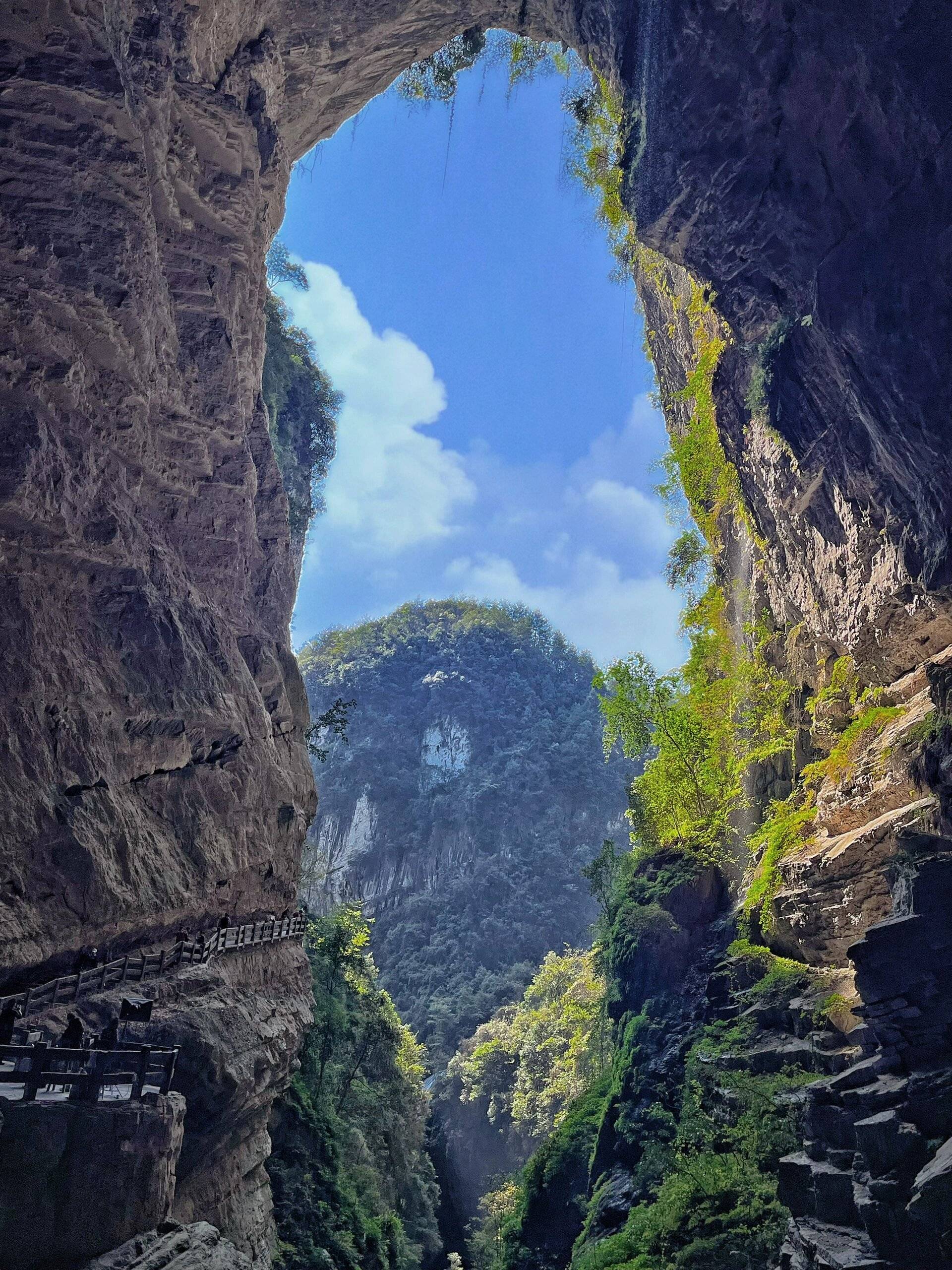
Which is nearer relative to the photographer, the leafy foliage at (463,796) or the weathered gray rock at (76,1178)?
the weathered gray rock at (76,1178)

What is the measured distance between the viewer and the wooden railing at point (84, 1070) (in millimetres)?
7586

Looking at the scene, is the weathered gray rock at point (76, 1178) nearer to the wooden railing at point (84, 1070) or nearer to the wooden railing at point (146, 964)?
the wooden railing at point (84, 1070)

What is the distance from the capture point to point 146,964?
12.1 m

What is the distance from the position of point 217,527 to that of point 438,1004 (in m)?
54.1

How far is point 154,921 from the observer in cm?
1270

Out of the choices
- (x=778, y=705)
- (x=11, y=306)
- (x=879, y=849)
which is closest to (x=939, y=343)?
(x=879, y=849)

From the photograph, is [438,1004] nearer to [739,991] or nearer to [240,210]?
[739,991]

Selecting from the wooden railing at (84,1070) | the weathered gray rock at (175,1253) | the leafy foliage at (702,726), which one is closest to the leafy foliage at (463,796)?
the leafy foliage at (702,726)

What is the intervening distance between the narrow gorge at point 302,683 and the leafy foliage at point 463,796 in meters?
44.7

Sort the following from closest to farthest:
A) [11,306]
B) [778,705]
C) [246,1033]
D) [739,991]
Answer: [11,306]
[246,1033]
[739,991]
[778,705]

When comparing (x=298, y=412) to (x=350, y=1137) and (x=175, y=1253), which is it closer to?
(x=350, y=1137)

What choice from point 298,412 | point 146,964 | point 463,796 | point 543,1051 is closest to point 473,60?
point 298,412

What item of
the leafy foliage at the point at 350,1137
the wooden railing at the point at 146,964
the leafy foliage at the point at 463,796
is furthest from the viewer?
the leafy foliage at the point at 463,796

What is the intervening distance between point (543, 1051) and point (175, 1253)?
39.5 m
